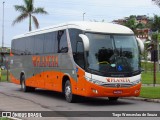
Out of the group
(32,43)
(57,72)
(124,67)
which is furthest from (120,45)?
(32,43)

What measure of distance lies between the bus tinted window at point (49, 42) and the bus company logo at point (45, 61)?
350 millimetres

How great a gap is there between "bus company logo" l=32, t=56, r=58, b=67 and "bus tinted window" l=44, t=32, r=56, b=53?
350 mm

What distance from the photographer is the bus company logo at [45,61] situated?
20484 mm

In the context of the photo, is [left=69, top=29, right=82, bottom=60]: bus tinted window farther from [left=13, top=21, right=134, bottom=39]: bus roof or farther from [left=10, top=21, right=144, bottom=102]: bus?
[left=13, top=21, right=134, bottom=39]: bus roof

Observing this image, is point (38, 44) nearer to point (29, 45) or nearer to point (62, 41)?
point (29, 45)

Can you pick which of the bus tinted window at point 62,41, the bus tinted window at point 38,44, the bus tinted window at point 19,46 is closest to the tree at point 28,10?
the bus tinted window at point 19,46

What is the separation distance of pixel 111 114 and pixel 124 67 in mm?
3460

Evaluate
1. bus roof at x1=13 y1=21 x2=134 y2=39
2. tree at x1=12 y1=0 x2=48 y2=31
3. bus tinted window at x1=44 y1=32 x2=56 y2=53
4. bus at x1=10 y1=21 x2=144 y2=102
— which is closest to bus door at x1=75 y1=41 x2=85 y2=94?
bus at x1=10 y1=21 x2=144 y2=102

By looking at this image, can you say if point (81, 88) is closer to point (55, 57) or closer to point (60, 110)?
point (60, 110)

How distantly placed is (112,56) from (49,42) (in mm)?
4932

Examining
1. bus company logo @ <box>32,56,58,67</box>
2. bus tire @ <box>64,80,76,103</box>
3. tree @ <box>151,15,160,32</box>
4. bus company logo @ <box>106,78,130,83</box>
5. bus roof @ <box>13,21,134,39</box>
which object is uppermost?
tree @ <box>151,15,160,32</box>

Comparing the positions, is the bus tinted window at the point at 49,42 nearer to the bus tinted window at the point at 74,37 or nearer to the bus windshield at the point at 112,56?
the bus tinted window at the point at 74,37

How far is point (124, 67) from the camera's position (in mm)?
17297

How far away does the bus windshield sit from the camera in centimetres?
1703
